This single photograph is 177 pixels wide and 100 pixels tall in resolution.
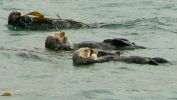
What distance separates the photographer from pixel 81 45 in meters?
11.5

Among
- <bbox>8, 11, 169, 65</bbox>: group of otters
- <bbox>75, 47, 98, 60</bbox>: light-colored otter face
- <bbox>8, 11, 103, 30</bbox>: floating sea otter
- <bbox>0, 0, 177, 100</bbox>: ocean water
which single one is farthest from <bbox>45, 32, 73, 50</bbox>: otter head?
<bbox>8, 11, 103, 30</bbox>: floating sea otter

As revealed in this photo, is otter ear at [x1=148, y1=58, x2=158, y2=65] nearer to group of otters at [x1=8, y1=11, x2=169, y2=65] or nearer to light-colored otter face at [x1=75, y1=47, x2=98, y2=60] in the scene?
group of otters at [x1=8, y1=11, x2=169, y2=65]

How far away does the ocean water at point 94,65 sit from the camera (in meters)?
8.37

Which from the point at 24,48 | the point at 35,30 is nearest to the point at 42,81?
the point at 24,48

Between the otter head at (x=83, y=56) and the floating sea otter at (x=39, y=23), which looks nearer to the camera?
the otter head at (x=83, y=56)

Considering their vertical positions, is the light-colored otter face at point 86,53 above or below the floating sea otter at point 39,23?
below

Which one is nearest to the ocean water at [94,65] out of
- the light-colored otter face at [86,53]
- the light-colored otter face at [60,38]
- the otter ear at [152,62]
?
the otter ear at [152,62]

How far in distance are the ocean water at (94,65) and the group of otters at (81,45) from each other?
16 cm

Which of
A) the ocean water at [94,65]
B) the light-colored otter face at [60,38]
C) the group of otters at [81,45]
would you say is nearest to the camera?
the ocean water at [94,65]

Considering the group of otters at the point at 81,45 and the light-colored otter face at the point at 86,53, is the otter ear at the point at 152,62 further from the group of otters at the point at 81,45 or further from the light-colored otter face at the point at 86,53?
the light-colored otter face at the point at 86,53

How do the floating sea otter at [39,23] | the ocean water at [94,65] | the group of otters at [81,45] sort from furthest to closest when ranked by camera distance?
the floating sea otter at [39,23], the group of otters at [81,45], the ocean water at [94,65]

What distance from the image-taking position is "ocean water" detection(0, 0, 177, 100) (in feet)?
27.5

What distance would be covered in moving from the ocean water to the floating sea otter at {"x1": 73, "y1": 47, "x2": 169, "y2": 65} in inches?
5.2

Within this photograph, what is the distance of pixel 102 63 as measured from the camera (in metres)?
10.1
